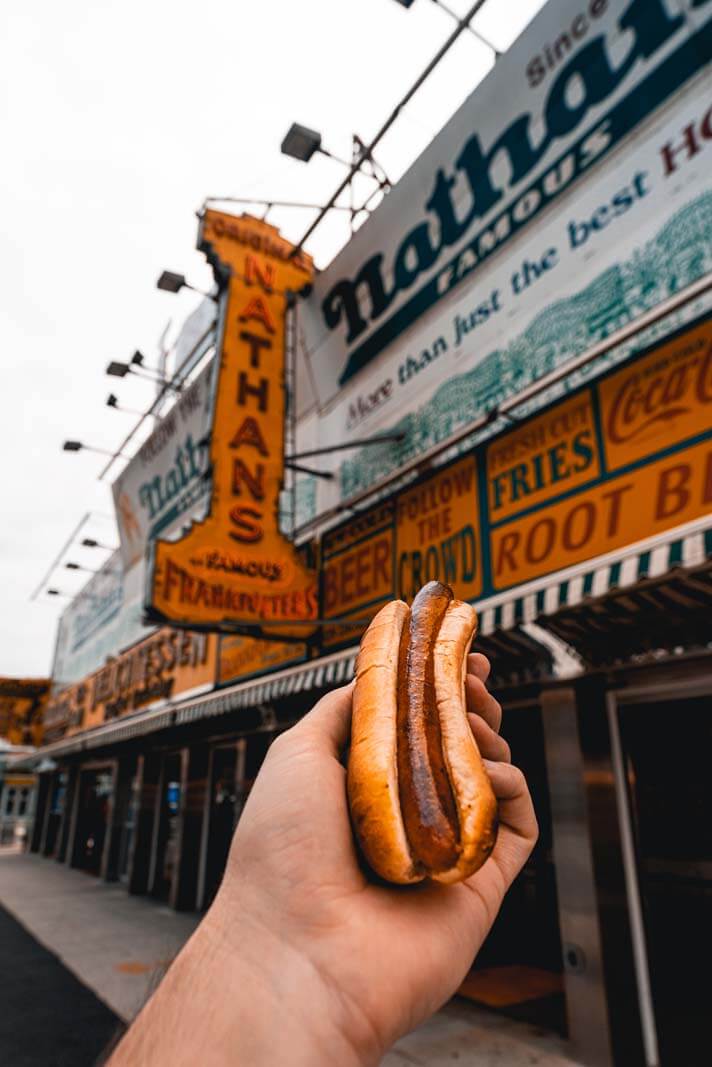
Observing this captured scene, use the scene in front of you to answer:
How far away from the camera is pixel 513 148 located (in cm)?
661

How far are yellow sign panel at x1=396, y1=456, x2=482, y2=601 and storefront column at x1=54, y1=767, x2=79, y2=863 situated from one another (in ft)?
61.3

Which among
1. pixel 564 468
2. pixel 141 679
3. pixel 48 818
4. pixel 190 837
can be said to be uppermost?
pixel 564 468

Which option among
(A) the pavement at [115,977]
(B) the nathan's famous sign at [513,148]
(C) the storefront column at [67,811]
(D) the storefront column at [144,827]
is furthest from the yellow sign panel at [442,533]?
(C) the storefront column at [67,811]

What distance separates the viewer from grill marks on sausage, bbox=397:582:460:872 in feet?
3.58

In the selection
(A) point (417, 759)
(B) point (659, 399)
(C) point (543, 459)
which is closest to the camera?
(A) point (417, 759)

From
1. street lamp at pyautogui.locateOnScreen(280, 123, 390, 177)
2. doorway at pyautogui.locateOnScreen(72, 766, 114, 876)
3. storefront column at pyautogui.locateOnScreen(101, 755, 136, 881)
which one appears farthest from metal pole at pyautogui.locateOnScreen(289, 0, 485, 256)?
doorway at pyautogui.locateOnScreen(72, 766, 114, 876)

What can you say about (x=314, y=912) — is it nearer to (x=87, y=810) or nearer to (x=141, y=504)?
(x=141, y=504)

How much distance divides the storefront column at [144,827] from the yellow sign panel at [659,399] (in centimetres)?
1372

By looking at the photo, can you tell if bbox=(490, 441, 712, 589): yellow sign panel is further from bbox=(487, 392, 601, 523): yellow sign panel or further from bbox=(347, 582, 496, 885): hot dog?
bbox=(347, 582, 496, 885): hot dog

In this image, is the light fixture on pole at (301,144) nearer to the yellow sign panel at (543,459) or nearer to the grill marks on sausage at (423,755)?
the yellow sign panel at (543,459)

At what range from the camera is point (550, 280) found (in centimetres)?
609

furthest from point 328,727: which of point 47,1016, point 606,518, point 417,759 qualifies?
point 47,1016

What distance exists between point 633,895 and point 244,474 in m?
5.67

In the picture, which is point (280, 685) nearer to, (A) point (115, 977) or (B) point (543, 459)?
Answer: (B) point (543, 459)
